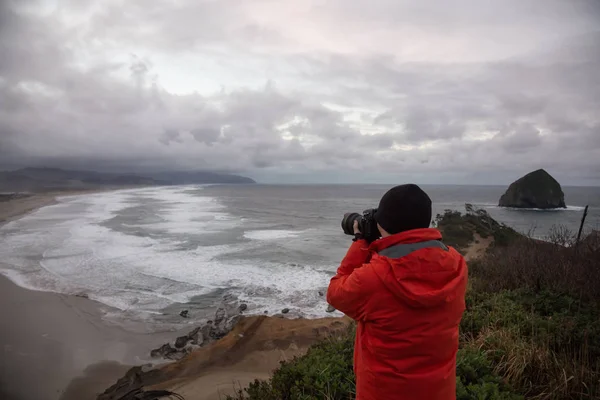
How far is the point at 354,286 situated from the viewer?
1.82 m

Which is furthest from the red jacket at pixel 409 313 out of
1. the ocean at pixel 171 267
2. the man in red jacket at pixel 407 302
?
the ocean at pixel 171 267

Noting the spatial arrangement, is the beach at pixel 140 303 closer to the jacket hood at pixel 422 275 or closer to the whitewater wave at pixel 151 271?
the whitewater wave at pixel 151 271

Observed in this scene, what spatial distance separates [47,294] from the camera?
11.3 metres

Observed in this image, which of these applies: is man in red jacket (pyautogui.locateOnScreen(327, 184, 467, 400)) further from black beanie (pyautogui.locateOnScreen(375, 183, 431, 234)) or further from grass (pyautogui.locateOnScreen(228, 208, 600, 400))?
grass (pyautogui.locateOnScreen(228, 208, 600, 400))

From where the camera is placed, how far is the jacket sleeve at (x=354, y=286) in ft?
5.89

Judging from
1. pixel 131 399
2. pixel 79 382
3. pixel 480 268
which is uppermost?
pixel 480 268

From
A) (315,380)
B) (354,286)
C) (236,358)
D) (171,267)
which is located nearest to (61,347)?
(236,358)

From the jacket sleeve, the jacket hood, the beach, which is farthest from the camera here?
the beach

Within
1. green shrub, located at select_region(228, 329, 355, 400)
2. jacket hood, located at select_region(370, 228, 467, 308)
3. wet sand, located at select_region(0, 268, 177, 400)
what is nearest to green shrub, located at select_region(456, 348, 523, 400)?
green shrub, located at select_region(228, 329, 355, 400)

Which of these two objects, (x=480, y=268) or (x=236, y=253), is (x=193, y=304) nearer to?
(x=236, y=253)

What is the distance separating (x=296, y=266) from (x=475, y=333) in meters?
11.4

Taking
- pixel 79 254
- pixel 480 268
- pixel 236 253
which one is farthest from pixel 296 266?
pixel 79 254

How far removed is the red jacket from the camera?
1.70 m

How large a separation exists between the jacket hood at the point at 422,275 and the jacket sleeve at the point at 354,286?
0.10 metres
